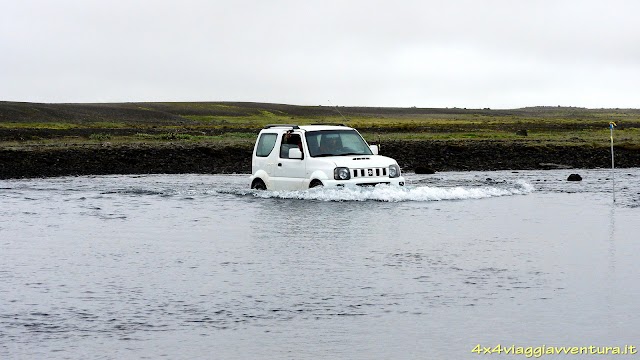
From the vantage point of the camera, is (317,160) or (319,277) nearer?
(319,277)

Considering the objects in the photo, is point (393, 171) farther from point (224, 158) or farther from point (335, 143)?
point (224, 158)

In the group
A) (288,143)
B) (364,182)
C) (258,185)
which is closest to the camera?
(364,182)

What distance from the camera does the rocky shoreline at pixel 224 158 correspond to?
39.3m

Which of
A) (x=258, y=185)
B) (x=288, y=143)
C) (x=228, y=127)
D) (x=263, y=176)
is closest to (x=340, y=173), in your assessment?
(x=288, y=143)

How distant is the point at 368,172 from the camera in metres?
22.1

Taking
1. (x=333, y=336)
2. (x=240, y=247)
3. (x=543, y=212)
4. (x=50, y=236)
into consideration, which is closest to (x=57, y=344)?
(x=333, y=336)

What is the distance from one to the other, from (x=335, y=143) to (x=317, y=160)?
1.00 m

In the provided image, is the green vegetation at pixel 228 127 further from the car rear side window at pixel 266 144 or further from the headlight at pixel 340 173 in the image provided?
the headlight at pixel 340 173

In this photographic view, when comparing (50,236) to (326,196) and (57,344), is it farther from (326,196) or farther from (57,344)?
(57,344)

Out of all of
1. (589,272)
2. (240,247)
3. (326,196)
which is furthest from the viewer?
(326,196)

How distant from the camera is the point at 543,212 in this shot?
20312 mm

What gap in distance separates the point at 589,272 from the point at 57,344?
6201 mm

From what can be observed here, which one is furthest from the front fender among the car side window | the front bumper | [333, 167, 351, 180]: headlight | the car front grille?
the car front grille

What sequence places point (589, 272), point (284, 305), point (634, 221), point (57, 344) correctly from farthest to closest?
point (634, 221), point (589, 272), point (284, 305), point (57, 344)
